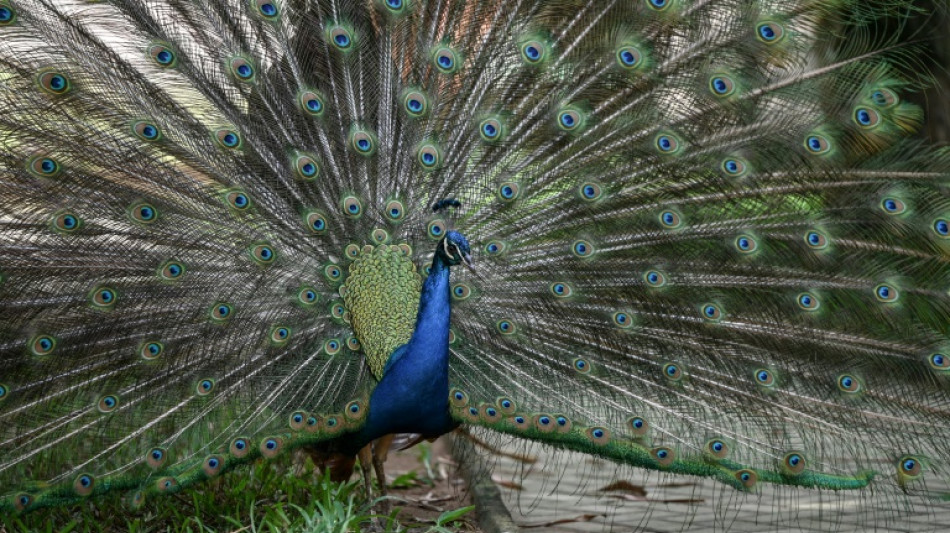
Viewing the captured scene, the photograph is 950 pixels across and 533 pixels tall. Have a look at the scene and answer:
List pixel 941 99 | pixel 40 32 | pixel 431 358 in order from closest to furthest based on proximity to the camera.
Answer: pixel 40 32 → pixel 431 358 → pixel 941 99

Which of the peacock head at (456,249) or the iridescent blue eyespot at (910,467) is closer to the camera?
the peacock head at (456,249)

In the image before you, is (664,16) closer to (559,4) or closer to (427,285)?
(559,4)

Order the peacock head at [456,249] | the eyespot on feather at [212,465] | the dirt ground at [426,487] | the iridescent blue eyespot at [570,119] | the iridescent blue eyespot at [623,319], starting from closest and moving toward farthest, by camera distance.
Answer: the peacock head at [456,249] → the eyespot on feather at [212,465] → the iridescent blue eyespot at [570,119] → the iridescent blue eyespot at [623,319] → the dirt ground at [426,487]

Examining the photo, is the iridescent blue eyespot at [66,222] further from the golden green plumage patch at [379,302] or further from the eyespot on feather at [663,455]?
the eyespot on feather at [663,455]

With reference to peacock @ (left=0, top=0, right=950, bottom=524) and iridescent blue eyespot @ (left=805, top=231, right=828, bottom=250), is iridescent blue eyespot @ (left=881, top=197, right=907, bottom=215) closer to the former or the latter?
peacock @ (left=0, top=0, right=950, bottom=524)

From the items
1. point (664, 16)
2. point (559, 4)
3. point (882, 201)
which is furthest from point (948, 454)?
point (559, 4)

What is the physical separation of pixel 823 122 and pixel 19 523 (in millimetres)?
3440

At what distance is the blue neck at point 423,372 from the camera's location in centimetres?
365

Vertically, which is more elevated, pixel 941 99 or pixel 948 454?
pixel 941 99

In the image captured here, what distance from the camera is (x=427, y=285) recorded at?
144 inches

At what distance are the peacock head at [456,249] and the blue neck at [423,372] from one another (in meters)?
0.10

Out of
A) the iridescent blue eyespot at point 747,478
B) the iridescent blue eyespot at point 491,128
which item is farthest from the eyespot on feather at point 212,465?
the iridescent blue eyespot at point 747,478

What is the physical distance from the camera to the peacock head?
11.2ft

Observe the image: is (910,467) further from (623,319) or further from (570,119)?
(570,119)
